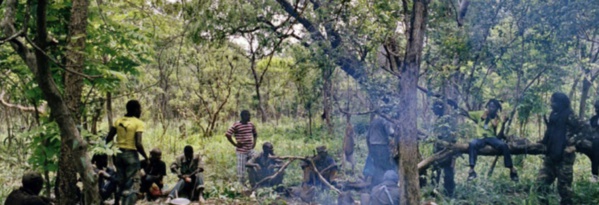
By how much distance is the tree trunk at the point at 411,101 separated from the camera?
4.71m

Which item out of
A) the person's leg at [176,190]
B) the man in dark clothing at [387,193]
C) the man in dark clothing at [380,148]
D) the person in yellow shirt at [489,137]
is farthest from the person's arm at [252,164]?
the person in yellow shirt at [489,137]

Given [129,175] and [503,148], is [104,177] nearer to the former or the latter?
[129,175]

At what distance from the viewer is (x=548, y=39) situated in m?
7.16

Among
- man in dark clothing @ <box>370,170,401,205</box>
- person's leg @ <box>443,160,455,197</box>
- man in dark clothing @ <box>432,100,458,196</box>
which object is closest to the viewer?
man in dark clothing @ <box>370,170,401,205</box>

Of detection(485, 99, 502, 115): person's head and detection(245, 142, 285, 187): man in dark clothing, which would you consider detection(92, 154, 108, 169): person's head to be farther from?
detection(485, 99, 502, 115): person's head

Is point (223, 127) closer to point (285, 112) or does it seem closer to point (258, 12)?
point (258, 12)

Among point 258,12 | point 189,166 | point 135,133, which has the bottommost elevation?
point 189,166

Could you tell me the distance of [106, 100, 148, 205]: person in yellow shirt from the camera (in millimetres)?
5820

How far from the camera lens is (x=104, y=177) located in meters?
6.42

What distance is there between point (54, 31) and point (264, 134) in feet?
37.2

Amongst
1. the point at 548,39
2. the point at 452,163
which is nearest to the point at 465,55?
the point at 548,39

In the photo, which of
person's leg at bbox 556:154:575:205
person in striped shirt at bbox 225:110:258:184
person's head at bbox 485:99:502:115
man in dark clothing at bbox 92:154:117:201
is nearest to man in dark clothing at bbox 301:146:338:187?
person in striped shirt at bbox 225:110:258:184

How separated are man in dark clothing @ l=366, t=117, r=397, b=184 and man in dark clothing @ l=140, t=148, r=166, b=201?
3.54 m

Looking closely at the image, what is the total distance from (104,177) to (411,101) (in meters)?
4.45
